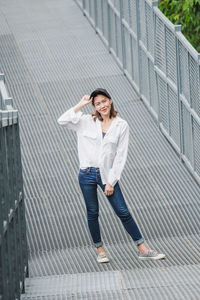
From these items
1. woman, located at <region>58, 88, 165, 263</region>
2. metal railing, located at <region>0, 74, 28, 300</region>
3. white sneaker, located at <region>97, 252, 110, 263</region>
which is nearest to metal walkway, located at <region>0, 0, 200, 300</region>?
white sneaker, located at <region>97, 252, 110, 263</region>

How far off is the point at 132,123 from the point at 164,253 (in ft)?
12.2

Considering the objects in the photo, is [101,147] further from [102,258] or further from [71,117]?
[102,258]

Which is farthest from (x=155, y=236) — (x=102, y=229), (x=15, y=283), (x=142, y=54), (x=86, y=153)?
(x=142, y=54)

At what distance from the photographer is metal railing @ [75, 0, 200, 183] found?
9.02 m

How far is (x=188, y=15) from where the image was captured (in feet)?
44.9

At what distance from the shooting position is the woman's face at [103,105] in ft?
21.8

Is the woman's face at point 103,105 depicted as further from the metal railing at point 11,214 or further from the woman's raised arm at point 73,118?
the metal railing at point 11,214

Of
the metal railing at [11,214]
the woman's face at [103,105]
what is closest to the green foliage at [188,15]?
the woman's face at [103,105]

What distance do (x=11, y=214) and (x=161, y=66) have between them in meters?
5.76

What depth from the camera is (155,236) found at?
7797mm

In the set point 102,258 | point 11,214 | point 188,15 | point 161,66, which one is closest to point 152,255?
point 102,258

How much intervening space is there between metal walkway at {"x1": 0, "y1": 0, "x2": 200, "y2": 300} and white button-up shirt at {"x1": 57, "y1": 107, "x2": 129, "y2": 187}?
2.89 ft

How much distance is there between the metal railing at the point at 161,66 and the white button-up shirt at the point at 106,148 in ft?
7.33

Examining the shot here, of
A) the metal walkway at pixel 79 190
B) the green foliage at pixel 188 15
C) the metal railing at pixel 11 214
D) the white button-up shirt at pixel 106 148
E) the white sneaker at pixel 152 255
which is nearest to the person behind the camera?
the metal railing at pixel 11 214
